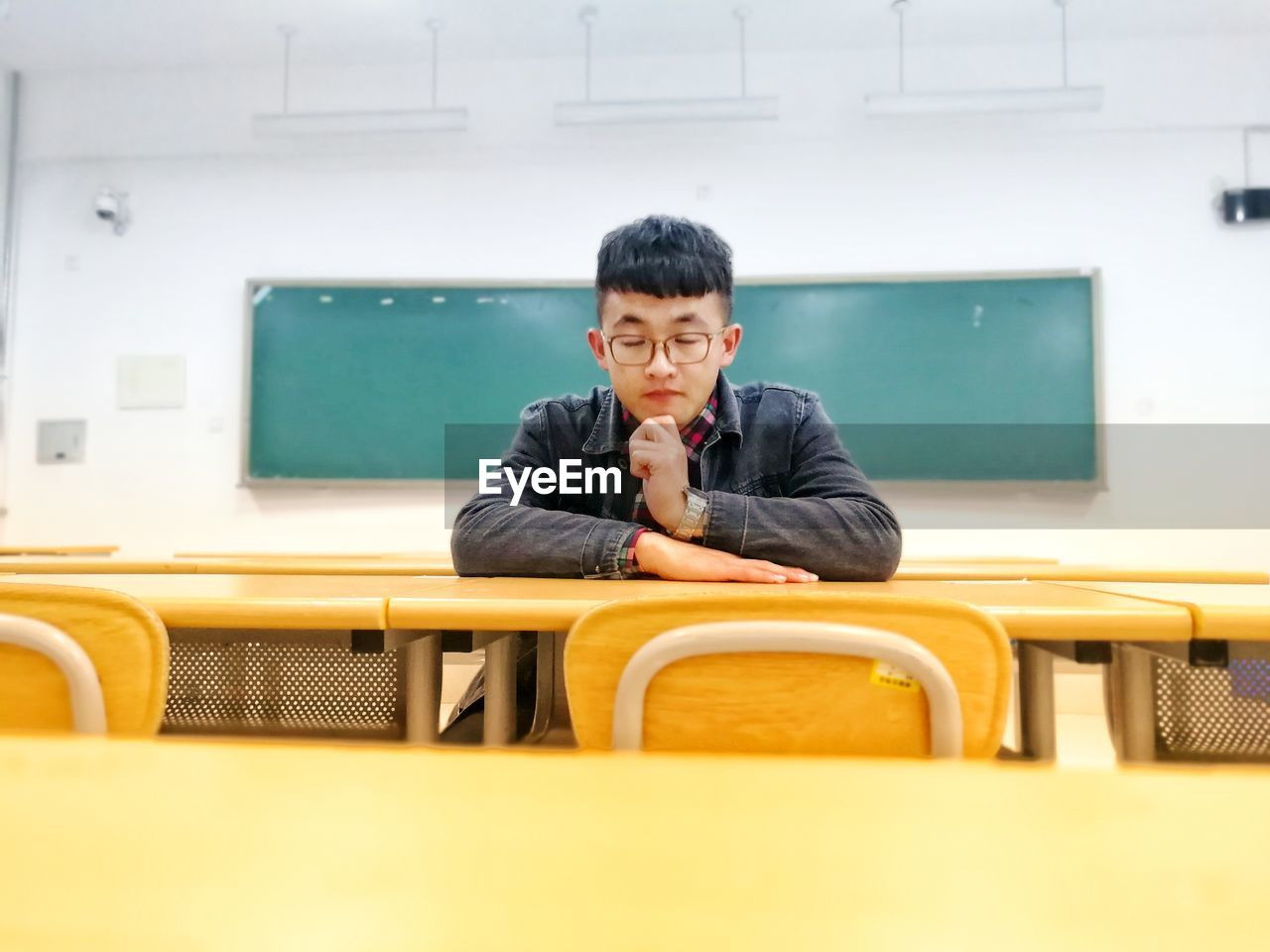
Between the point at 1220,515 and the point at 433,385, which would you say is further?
the point at 433,385

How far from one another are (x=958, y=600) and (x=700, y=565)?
46 cm

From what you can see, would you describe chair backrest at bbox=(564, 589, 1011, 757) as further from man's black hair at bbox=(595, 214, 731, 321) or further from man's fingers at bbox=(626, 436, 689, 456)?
man's black hair at bbox=(595, 214, 731, 321)

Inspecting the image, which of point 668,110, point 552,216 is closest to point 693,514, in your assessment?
point 668,110

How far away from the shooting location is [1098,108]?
3.21m

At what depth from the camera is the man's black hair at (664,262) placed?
59.0 inches

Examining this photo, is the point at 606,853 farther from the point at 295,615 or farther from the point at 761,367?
the point at 761,367

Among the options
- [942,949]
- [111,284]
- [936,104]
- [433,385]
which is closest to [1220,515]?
[936,104]

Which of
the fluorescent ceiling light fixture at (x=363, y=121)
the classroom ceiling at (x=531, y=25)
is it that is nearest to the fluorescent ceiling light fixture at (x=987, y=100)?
the classroom ceiling at (x=531, y=25)

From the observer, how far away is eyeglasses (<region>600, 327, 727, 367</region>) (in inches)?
59.6

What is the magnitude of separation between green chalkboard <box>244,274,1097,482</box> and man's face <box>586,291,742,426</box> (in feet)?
6.52

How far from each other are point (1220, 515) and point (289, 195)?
466 cm

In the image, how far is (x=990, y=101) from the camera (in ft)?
10.6

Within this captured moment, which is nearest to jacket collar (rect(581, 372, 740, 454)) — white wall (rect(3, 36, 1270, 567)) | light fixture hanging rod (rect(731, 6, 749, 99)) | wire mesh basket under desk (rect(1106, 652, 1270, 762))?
wire mesh basket under desk (rect(1106, 652, 1270, 762))

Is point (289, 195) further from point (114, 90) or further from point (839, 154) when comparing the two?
point (839, 154)
